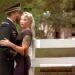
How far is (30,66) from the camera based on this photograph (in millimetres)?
3291

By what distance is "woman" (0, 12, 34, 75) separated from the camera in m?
3.07

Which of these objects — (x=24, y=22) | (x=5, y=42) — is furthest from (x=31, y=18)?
(x=5, y=42)

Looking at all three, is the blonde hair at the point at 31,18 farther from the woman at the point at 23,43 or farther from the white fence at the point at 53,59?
Result: the white fence at the point at 53,59

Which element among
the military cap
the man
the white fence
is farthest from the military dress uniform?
the white fence

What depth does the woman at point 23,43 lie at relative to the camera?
307 cm

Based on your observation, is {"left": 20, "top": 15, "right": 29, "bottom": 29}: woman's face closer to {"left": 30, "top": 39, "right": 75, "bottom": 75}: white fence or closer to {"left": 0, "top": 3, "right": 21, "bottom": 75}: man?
{"left": 0, "top": 3, "right": 21, "bottom": 75}: man

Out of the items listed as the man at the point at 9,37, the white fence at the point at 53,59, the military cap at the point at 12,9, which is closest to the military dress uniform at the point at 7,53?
the man at the point at 9,37

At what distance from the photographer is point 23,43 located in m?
3.06

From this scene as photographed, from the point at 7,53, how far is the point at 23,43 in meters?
0.21

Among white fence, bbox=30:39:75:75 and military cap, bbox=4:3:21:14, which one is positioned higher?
military cap, bbox=4:3:21:14

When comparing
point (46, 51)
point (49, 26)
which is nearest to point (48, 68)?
point (46, 51)

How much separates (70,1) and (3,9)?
69cm

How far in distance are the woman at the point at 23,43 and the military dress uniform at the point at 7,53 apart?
0.05m

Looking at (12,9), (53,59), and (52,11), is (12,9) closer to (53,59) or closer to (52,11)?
(52,11)
